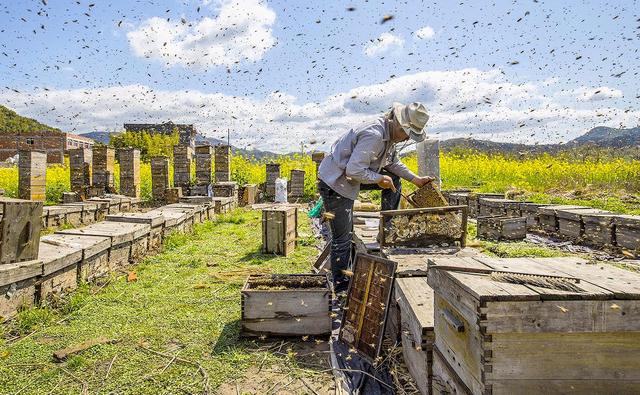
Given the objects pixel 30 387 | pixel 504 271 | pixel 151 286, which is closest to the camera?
pixel 504 271

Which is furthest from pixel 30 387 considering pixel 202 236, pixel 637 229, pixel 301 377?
pixel 637 229

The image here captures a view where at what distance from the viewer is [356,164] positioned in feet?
13.8

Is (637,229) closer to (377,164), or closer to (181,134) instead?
(377,164)

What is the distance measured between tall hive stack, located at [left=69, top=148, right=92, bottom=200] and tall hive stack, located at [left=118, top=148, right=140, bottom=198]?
1849 millimetres

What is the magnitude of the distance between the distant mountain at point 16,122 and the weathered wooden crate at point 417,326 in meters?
87.7

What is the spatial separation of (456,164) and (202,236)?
54.9 feet

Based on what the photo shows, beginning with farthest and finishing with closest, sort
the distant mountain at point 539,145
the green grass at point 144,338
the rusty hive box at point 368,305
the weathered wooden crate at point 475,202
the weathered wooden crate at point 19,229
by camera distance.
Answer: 1. the distant mountain at point 539,145
2. the weathered wooden crate at point 475,202
3. the weathered wooden crate at point 19,229
4. the rusty hive box at point 368,305
5. the green grass at point 144,338

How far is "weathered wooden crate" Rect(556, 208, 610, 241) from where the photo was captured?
7971mm

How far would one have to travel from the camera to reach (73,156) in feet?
50.5

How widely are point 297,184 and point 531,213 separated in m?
8.90

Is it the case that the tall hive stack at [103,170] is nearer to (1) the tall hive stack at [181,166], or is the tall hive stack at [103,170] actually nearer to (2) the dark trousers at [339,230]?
(1) the tall hive stack at [181,166]

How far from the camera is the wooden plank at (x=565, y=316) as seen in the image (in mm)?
1725

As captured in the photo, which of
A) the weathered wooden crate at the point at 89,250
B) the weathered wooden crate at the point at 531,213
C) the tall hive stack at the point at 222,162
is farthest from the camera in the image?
the tall hive stack at the point at 222,162

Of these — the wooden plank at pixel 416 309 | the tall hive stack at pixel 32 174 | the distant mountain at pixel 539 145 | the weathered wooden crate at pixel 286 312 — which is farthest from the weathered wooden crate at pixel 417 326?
the distant mountain at pixel 539 145
